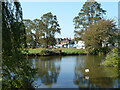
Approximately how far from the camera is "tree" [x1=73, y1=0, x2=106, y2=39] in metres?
23.2

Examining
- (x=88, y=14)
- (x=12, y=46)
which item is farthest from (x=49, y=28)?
(x=12, y=46)

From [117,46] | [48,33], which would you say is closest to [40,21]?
[48,33]

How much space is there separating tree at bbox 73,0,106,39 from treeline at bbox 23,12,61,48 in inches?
164

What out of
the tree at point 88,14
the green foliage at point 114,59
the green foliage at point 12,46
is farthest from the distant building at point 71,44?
the green foliage at point 12,46

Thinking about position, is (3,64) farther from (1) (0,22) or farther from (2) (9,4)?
(2) (9,4)

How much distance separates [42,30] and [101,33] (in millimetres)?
9077

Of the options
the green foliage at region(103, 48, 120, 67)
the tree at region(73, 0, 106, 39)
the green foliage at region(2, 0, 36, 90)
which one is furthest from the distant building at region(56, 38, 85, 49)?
the green foliage at region(2, 0, 36, 90)

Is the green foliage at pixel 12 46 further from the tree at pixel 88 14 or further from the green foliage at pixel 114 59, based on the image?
the tree at pixel 88 14

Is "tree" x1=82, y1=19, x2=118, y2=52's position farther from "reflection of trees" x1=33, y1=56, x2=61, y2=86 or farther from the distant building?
"reflection of trees" x1=33, y1=56, x2=61, y2=86

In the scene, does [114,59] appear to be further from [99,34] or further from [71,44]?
[71,44]

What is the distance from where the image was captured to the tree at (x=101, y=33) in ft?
62.5

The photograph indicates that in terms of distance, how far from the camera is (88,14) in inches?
928

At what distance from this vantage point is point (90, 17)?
2355 cm

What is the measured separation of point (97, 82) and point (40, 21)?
17.8 meters
